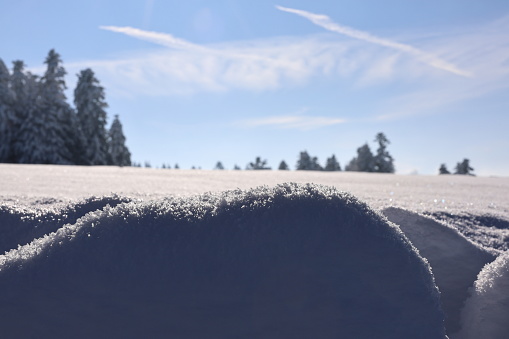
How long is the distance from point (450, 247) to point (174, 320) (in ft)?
4.01

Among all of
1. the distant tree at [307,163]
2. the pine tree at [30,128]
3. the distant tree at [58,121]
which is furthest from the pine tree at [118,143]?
the distant tree at [307,163]

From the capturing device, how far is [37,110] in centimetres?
2175

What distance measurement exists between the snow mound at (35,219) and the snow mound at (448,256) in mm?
1235

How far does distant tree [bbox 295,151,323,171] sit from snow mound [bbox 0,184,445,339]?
41825mm

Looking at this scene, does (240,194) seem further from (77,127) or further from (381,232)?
(77,127)

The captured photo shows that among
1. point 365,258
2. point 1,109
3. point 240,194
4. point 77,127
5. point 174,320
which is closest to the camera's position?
point 174,320

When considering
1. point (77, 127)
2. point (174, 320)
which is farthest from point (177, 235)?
point (77, 127)

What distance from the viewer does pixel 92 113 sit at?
2527cm

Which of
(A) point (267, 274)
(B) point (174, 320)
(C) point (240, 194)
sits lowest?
(B) point (174, 320)

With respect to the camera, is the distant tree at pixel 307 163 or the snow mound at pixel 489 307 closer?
the snow mound at pixel 489 307

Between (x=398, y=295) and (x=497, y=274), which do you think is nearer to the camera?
(x=398, y=295)

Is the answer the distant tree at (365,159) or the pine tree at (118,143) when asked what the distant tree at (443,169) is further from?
the pine tree at (118,143)

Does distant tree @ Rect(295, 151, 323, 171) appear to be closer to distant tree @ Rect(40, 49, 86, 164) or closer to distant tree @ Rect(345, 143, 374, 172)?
distant tree @ Rect(345, 143, 374, 172)

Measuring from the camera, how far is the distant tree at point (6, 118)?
20.8 metres
